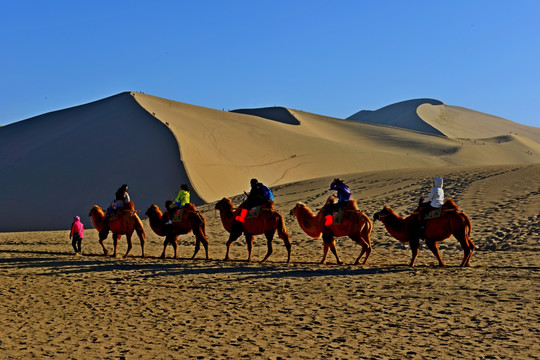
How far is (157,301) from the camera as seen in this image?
10.1 meters

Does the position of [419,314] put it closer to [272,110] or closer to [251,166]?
[251,166]

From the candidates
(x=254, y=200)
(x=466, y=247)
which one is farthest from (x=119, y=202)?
(x=466, y=247)

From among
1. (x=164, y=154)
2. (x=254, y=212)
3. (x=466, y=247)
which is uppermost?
(x=164, y=154)

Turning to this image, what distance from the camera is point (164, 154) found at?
140 ft

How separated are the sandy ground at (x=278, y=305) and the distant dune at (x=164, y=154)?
21236 mm

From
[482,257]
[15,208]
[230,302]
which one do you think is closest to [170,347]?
[230,302]

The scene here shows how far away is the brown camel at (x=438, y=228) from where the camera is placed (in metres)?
13.2

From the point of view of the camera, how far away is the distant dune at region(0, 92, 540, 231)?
3897cm

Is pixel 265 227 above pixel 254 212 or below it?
below

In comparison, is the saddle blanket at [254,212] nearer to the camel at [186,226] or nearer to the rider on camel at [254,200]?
the rider on camel at [254,200]

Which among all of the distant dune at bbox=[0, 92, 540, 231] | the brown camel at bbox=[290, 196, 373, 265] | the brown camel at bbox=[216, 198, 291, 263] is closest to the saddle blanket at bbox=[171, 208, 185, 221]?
the brown camel at bbox=[216, 198, 291, 263]

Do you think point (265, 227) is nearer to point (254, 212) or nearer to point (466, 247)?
point (254, 212)

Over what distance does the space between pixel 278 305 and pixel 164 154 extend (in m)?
34.2

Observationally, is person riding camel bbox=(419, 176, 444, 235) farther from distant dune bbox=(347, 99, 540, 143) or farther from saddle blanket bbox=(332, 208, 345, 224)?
distant dune bbox=(347, 99, 540, 143)
